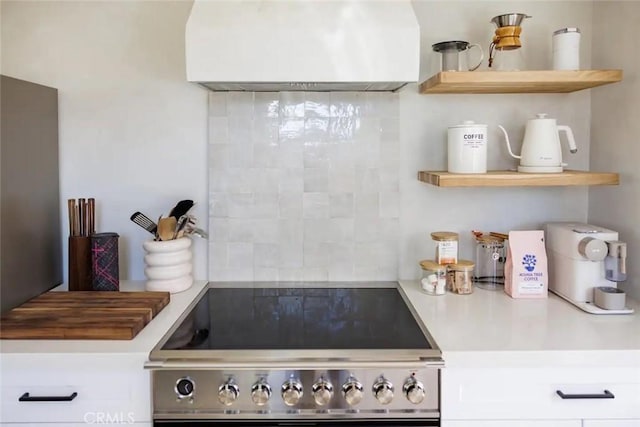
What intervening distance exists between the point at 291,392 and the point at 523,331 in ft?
2.20

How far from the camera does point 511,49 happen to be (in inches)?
72.5

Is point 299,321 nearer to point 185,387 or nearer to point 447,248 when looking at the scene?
point 185,387

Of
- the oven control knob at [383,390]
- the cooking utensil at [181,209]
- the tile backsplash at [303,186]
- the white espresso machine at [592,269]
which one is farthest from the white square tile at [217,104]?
the white espresso machine at [592,269]

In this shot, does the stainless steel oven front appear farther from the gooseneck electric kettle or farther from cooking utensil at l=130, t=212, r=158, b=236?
the gooseneck electric kettle

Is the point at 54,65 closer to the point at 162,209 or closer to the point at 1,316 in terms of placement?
the point at 162,209

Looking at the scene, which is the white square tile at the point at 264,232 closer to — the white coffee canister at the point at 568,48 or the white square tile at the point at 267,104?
the white square tile at the point at 267,104

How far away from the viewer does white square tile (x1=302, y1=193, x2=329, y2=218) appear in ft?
6.77

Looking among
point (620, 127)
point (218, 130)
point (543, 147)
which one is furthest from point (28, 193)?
point (620, 127)

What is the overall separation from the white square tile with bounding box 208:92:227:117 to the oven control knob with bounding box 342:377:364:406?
3.69ft

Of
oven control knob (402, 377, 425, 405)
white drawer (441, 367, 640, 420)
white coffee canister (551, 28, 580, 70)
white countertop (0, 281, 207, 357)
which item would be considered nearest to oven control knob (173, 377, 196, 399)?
white countertop (0, 281, 207, 357)

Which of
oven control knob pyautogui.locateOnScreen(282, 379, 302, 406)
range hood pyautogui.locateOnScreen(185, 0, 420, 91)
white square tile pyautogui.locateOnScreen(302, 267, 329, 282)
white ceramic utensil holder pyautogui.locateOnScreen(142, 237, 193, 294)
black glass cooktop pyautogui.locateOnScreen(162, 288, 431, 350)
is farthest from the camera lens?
white square tile pyautogui.locateOnScreen(302, 267, 329, 282)

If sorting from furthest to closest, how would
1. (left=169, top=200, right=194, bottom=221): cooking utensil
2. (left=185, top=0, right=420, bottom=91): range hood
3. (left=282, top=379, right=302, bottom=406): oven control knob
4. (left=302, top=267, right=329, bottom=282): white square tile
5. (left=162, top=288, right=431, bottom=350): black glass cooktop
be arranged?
(left=302, top=267, right=329, bottom=282): white square tile → (left=169, top=200, right=194, bottom=221): cooking utensil → (left=185, top=0, right=420, bottom=91): range hood → (left=162, top=288, right=431, bottom=350): black glass cooktop → (left=282, top=379, right=302, bottom=406): oven control knob

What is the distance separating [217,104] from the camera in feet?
6.69

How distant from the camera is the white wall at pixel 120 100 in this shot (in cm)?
202
